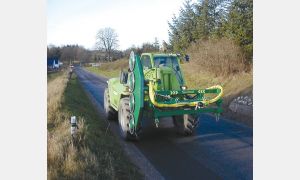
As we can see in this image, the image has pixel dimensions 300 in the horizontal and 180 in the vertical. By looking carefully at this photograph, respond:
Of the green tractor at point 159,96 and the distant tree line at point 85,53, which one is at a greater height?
the distant tree line at point 85,53

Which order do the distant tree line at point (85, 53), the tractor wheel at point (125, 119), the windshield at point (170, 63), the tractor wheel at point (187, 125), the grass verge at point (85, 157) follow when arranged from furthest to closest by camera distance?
the windshield at point (170, 63), the tractor wheel at point (187, 125), the tractor wheel at point (125, 119), the distant tree line at point (85, 53), the grass verge at point (85, 157)

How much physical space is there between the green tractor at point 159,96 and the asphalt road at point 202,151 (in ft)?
1.52

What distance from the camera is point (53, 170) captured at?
16.7 ft

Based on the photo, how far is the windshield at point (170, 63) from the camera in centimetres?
891

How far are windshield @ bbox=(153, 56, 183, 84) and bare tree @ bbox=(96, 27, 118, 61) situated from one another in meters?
2.08

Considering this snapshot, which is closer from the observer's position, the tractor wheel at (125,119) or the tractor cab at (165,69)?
the tractor wheel at (125,119)

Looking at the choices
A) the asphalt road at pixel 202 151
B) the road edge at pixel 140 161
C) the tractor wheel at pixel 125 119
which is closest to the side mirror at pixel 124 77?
the tractor wheel at pixel 125 119

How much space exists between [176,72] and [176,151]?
2.41 m

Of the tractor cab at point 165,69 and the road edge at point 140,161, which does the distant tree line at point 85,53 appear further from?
the road edge at point 140,161

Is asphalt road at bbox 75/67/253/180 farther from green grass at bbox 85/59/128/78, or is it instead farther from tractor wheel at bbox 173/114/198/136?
green grass at bbox 85/59/128/78

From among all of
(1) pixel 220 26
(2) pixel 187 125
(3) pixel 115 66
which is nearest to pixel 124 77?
(3) pixel 115 66

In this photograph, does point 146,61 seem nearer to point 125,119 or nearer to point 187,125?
point 125,119

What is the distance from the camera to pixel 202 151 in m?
7.13

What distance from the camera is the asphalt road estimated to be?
5.87 m
